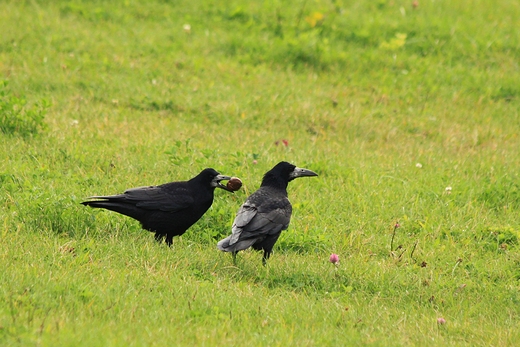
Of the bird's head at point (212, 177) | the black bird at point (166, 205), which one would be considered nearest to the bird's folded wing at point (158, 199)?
the black bird at point (166, 205)

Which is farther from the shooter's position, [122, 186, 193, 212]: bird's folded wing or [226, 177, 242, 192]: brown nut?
[226, 177, 242, 192]: brown nut

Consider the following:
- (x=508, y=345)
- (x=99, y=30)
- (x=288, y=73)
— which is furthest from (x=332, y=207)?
(x=99, y=30)

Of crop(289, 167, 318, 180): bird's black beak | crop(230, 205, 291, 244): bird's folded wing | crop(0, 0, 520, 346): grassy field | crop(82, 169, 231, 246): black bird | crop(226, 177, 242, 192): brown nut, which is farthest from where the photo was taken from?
crop(289, 167, 318, 180): bird's black beak

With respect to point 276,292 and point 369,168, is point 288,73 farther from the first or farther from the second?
point 276,292

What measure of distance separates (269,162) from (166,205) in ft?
7.16

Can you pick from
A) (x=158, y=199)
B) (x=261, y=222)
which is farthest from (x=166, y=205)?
(x=261, y=222)

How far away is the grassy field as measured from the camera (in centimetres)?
538

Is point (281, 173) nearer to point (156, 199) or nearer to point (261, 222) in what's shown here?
point (261, 222)

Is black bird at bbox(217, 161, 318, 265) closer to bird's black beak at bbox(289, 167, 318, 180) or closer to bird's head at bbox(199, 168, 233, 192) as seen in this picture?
bird's black beak at bbox(289, 167, 318, 180)

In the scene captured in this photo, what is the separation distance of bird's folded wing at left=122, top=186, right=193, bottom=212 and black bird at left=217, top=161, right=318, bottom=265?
56 cm

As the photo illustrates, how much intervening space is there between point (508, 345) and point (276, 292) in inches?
73.8

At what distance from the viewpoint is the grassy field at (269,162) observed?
5.38 metres

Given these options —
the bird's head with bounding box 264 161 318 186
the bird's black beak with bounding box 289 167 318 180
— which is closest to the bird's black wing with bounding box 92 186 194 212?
the bird's head with bounding box 264 161 318 186

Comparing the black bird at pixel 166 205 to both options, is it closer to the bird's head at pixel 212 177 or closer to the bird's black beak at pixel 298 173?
the bird's head at pixel 212 177
